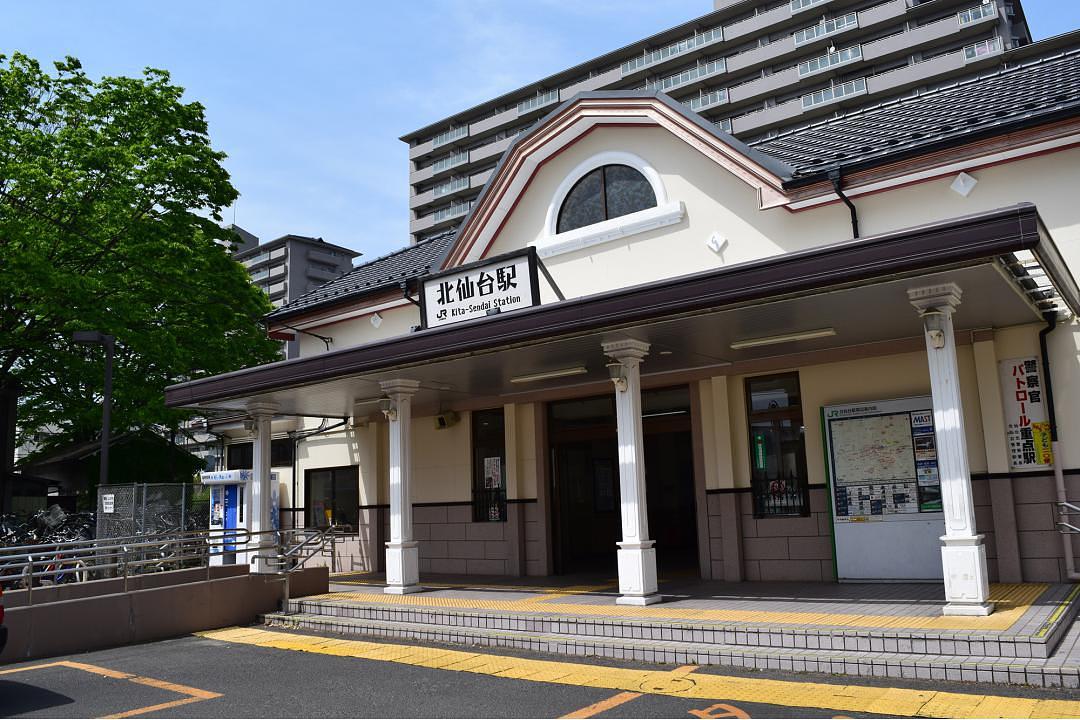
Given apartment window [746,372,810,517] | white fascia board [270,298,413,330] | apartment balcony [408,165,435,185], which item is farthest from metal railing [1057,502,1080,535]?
apartment balcony [408,165,435,185]

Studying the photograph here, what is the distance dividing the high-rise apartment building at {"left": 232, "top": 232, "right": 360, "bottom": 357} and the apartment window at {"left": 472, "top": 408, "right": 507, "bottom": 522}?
69.3 metres

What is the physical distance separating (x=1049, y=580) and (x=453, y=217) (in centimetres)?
6212

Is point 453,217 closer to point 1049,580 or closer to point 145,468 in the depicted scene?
point 145,468

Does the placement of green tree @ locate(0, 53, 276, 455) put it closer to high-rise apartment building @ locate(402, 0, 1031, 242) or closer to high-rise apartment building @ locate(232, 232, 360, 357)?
high-rise apartment building @ locate(402, 0, 1031, 242)

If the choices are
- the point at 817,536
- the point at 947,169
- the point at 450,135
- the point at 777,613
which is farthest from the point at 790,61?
the point at 777,613

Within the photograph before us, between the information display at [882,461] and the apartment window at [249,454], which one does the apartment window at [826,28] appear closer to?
the apartment window at [249,454]

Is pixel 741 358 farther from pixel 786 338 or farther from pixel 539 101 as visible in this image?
pixel 539 101

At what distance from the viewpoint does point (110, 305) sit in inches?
742

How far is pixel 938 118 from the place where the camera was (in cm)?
1159

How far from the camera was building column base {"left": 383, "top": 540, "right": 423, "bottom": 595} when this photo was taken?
1165 cm

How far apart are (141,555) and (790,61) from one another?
167ft

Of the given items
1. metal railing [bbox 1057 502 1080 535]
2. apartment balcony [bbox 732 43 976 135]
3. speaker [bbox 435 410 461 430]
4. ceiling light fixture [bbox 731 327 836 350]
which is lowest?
metal railing [bbox 1057 502 1080 535]

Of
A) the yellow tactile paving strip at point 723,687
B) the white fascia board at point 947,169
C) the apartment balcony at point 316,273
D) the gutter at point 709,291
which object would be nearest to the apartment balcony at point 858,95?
the white fascia board at point 947,169

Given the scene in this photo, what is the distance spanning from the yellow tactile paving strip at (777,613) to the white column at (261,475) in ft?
10.2
